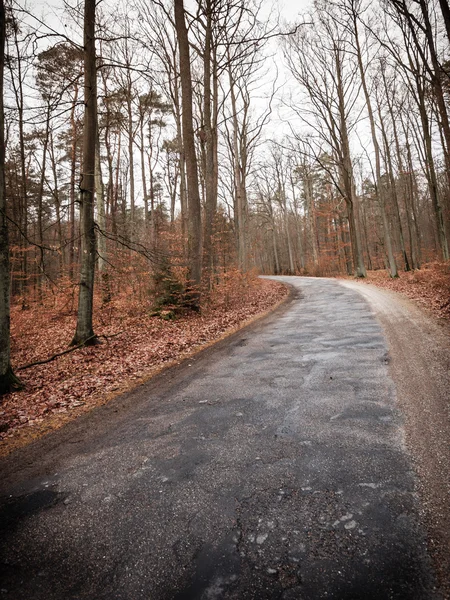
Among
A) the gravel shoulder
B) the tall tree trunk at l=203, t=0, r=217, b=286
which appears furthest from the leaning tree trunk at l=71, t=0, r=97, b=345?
the gravel shoulder

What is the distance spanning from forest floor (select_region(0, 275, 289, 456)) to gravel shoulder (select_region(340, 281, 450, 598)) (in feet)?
13.4

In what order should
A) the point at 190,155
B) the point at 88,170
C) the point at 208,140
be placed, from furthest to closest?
the point at 208,140
the point at 190,155
the point at 88,170

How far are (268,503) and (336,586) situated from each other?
2.23 ft

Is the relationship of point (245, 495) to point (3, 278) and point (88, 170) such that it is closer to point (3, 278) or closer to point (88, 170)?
point (3, 278)

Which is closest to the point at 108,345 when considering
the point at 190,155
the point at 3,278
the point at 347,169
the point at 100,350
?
the point at 100,350

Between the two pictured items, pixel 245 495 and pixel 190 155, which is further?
pixel 190 155

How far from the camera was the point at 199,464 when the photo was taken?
108 inches

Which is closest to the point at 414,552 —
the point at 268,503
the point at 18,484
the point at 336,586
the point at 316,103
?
the point at 336,586

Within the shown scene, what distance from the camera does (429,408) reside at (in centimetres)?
328

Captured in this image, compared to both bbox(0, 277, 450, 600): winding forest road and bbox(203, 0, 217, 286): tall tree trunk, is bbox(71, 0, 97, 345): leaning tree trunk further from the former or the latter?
bbox(203, 0, 217, 286): tall tree trunk

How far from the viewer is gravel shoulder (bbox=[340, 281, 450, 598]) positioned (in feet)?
6.15

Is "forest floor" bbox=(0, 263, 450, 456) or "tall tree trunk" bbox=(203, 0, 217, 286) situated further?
"tall tree trunk" bbox=(203, 0, 217, 286)

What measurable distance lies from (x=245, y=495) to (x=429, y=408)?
234 centimetres

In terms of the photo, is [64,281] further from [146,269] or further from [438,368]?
[438,368]
